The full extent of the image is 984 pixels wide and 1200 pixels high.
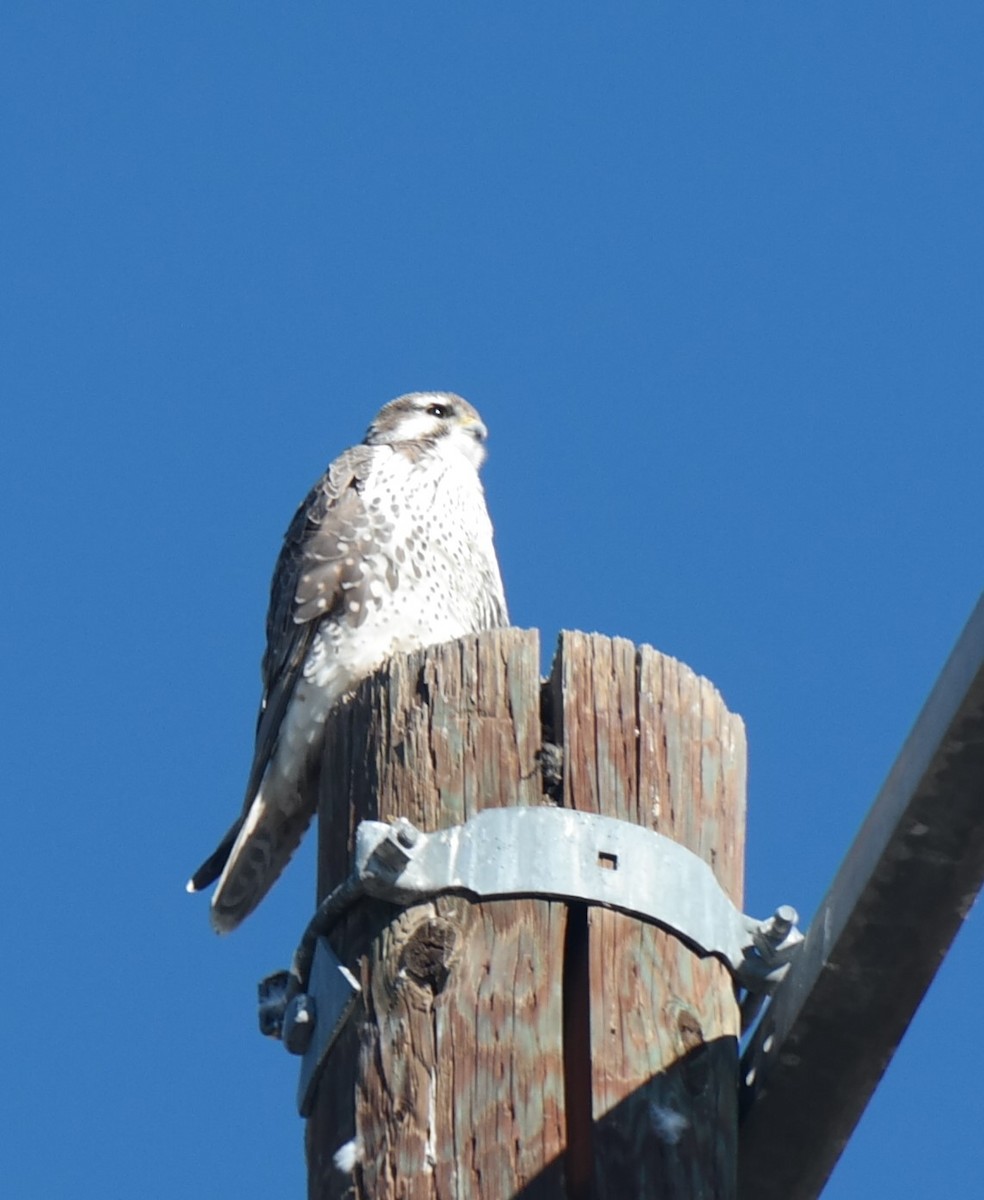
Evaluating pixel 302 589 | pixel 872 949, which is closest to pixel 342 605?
pixel 302 589

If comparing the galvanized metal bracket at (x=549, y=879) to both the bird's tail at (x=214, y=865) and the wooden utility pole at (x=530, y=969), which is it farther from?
the bird's tail at (x=214, y=865)

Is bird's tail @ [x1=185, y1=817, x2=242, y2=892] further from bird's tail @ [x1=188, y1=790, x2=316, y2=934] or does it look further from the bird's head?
the bird's head

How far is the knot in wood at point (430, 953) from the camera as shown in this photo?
279 cm

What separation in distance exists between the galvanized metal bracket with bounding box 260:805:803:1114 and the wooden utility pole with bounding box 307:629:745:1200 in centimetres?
3

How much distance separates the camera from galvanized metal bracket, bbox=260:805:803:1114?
285 cm

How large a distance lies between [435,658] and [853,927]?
33.7 inches

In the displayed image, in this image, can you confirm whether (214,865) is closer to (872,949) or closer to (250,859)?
(250,859)

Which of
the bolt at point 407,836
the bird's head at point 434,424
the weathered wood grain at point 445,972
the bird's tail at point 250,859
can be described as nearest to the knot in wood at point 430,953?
the weathered wood grain at point 445,972

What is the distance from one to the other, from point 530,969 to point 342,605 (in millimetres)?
2949

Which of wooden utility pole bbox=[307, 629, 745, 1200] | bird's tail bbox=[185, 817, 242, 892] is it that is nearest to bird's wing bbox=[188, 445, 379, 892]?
bird's tail bbox=[185, 817, 242, 892]

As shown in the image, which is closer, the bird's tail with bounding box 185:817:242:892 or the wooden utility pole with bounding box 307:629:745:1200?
the wooden utility pole with bounding box 307:629:745:1200

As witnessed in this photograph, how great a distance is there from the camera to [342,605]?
5.64 metres

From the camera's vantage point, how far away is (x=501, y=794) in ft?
9.73

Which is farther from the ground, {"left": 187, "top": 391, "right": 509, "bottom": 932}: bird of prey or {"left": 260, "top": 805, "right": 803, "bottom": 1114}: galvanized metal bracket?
{"left": 187, "top": 391, "right": 509, "bottom": 932}: bird of prey
